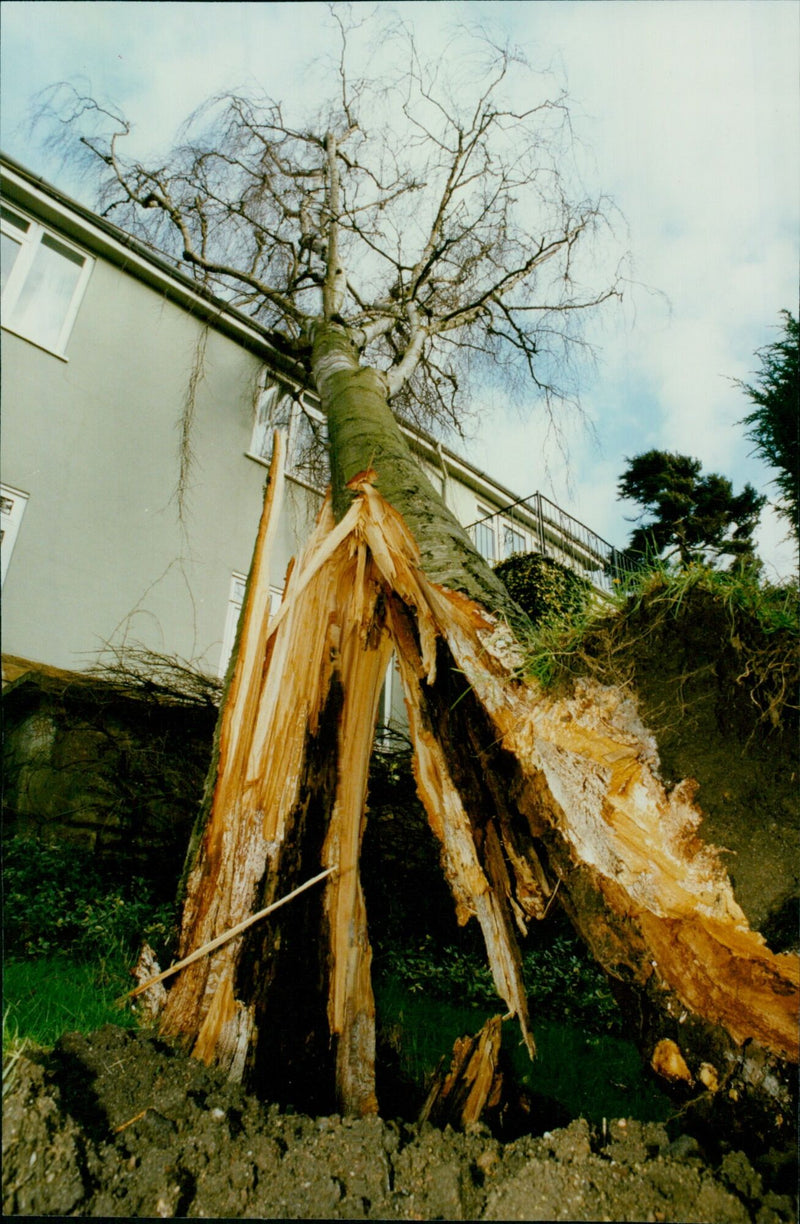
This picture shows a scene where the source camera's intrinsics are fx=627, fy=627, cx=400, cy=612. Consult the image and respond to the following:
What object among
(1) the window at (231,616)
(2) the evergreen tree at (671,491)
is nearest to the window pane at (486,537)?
(2) the evergreen tree at (671,491)

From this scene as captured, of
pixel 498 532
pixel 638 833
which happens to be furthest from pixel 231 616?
pixel 498 532

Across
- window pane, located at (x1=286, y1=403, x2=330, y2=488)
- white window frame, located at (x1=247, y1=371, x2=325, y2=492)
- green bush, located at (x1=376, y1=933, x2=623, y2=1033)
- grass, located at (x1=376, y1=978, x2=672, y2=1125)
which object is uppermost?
white window frame, located at (x1=247, y1=371, x2=325, y2=492)

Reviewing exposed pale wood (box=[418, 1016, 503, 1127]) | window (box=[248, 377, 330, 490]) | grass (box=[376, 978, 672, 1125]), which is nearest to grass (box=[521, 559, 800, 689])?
exposed pale wood (box=[418, 1016, 503, 1127])

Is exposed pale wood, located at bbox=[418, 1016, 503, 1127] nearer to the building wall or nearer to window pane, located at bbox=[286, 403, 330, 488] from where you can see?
the building wall

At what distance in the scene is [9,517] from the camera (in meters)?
6.43

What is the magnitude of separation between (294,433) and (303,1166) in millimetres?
8320

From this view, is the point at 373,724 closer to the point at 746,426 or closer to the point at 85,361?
the point at 746,426

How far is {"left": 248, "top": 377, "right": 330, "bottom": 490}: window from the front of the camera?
7715mm

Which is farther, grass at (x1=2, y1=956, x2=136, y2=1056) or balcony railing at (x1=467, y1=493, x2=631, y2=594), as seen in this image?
balcony railing at (x1=467, y1=493, x2=631, y2=594)

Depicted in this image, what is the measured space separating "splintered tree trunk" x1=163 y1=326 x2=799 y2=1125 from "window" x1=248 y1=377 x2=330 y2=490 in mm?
5251

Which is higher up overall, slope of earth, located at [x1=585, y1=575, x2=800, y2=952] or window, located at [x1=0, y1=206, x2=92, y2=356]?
window, located at [x1=0, y1=206, x2=92, y2=356]

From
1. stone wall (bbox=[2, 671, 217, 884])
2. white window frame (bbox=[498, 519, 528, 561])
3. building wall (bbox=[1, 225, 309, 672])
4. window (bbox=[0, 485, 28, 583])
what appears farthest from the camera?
white window frame (bbox=[498, 519, 528, 561])

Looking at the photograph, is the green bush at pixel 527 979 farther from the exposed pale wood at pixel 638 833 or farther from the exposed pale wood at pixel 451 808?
the exposed pale wood at pixel 638 833

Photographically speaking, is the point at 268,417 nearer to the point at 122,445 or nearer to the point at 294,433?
the point at 294,433
